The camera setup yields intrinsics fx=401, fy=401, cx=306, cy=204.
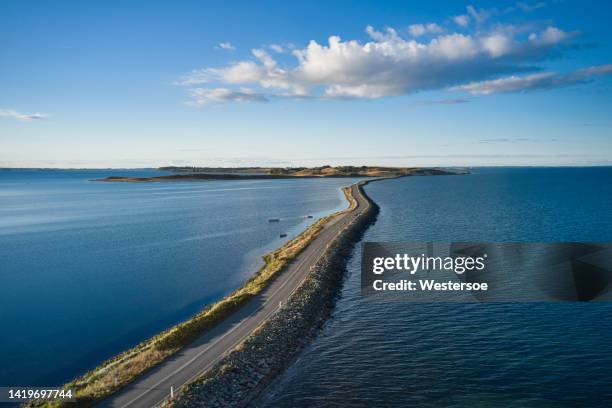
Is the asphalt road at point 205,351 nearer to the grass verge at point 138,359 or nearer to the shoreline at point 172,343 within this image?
the shoreline at point 172,343

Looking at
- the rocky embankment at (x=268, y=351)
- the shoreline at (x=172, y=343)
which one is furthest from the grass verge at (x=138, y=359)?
the rocky embankment at (x=268, y=351)

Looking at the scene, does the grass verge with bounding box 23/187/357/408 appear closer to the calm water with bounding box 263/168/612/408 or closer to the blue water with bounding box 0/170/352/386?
the blue water with bounding box 0/170/352/386

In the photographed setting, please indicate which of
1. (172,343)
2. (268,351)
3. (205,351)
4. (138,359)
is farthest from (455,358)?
(138,359)

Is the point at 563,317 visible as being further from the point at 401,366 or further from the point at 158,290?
the point at 158,290

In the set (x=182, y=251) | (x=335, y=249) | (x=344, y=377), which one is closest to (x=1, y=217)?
(x=182, y=251)

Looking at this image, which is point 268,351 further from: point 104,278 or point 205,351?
point 104,278

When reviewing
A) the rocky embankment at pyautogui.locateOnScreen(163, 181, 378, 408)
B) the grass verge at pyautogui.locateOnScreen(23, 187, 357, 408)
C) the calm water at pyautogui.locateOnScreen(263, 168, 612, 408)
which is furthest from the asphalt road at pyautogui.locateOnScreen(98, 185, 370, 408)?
the calm water at pyautogui.locateOnScreen(263, 168, 612, 408)
